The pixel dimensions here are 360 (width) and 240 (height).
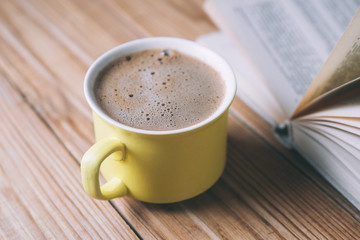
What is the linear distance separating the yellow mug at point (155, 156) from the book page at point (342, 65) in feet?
0.41

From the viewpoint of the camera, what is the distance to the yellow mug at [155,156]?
49 cm

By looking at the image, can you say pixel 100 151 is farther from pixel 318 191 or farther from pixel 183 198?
pixel 318 191

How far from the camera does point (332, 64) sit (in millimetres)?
549

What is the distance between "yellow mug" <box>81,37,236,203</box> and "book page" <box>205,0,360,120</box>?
0.48ft

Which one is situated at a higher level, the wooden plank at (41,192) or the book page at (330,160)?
the book page at (330,160)

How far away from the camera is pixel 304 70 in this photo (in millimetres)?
708

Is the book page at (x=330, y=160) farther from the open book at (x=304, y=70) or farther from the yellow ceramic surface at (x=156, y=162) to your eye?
the yellow ceramic surface at (x=156, y=162)

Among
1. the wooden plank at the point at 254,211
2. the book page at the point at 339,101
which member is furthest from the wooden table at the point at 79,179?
the book page at the point at 339,101

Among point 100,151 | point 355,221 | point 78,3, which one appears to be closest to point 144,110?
point 100,151

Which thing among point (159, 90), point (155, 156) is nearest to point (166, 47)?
point (159, 90)

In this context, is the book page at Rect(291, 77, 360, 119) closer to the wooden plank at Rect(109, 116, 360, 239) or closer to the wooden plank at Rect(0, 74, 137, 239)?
the wooden plank at Rect(109, 116, 360, 239)

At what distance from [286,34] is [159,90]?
317 millimetres

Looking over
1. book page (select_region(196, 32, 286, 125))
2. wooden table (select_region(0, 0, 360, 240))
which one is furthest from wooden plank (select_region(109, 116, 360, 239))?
book page (select_region(196, 32, 286, 125))

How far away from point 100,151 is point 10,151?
0.24 metres
